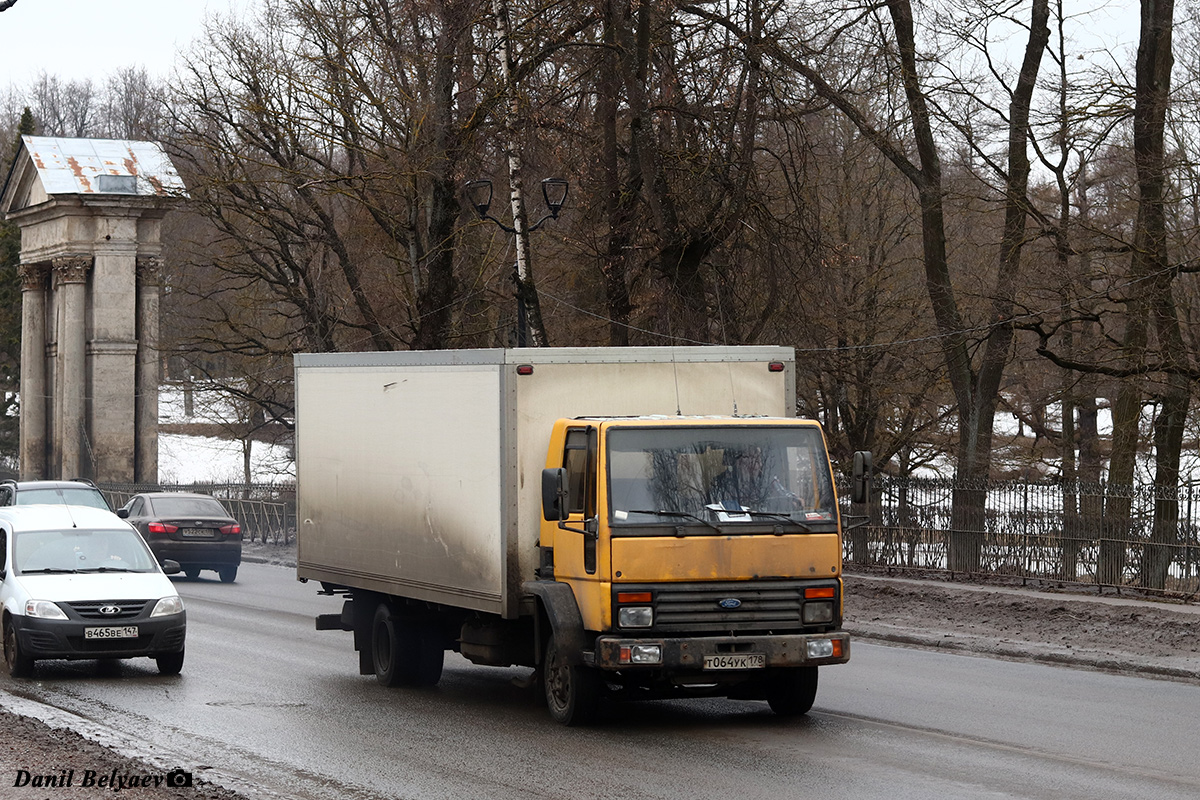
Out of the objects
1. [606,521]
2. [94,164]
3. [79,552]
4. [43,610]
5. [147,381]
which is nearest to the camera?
[606,521]

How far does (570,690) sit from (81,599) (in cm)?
589

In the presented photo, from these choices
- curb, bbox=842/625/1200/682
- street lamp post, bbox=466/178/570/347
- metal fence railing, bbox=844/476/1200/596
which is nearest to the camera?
curb, bbox=842/625/1200/682

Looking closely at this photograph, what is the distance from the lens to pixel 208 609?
73.7ft

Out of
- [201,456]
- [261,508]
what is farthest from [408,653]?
[201,456]

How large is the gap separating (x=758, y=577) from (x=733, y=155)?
1657 centimetres

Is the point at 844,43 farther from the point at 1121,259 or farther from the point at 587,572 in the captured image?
the point at 587,572

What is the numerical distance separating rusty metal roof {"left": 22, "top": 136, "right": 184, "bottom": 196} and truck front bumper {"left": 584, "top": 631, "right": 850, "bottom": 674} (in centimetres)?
4380

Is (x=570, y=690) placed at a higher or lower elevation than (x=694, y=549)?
lower

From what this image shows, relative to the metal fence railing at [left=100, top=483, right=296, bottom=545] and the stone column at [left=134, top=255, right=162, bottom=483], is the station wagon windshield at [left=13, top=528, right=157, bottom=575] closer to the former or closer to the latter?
the metal fence railing at [left=100, top=483, right=296, bottom=545]

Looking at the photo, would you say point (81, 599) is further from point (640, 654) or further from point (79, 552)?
point (640, 654)

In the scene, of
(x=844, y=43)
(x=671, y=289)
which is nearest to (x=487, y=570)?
(x=671, y=289)

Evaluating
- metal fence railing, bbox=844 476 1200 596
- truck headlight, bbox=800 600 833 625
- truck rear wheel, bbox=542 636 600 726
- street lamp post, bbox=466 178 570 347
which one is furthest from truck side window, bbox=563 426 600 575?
street lamp post, bbox=466 178 570 347

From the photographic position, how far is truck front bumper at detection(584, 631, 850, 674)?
10812 millimetres

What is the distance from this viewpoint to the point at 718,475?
37.2ft
